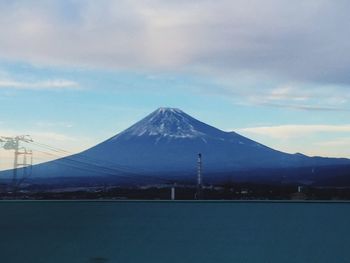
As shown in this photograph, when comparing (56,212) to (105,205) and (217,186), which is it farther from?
(217,186)

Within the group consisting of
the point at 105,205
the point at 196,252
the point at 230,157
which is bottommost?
the point at 196,252

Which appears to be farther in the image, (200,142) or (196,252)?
(200,142)

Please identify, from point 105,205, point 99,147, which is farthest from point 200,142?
point 105,205

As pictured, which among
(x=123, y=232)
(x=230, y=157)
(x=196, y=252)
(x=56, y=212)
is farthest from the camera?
(x=230, y=157)

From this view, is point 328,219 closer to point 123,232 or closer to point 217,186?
point 123,232

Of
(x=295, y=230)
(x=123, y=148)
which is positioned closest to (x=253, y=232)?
(x=295, y=230)

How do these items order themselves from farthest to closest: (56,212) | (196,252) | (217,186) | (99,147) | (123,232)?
1. (99,147)
2. (217,186)
3. (56,212)
4. (123,232)
5. (196,252)

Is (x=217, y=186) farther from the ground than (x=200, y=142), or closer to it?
closer to it
